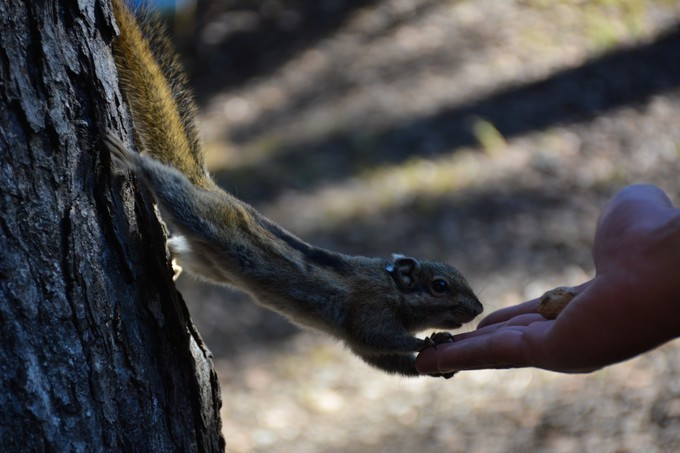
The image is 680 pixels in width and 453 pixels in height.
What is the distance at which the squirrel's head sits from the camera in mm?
2973

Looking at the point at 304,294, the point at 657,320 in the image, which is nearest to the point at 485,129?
the point at 304,294

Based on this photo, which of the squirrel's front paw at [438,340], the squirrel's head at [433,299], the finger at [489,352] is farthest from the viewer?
the squirrel's head at [433,299]

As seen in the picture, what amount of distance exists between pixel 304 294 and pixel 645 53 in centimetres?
564

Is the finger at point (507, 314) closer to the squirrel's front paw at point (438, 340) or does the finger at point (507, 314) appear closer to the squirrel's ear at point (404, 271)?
the squirrel's front paw at point (438, 340)

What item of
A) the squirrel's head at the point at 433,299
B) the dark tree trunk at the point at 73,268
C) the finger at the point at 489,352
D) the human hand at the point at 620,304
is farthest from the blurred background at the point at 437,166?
the dark tree trunk at the point at 73,268

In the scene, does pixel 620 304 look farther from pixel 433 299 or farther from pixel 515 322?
pixel 433 299

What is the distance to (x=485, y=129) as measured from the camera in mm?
6746

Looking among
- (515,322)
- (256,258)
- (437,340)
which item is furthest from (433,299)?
(256,258)

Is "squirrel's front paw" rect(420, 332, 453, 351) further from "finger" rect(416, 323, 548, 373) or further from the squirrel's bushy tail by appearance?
the squirrel's bushy tail

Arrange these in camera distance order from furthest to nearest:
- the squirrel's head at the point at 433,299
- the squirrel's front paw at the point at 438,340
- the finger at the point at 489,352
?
the squirrel's head at the point at 433,299, the squirrel's front paw at the point at 438,340, the finger at the point at 489,352

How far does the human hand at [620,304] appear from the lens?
1.77 m

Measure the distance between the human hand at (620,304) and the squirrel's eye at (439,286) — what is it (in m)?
0.79

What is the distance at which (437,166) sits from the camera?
654cm

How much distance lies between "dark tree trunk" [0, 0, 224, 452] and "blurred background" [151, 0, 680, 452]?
2.24 metres
